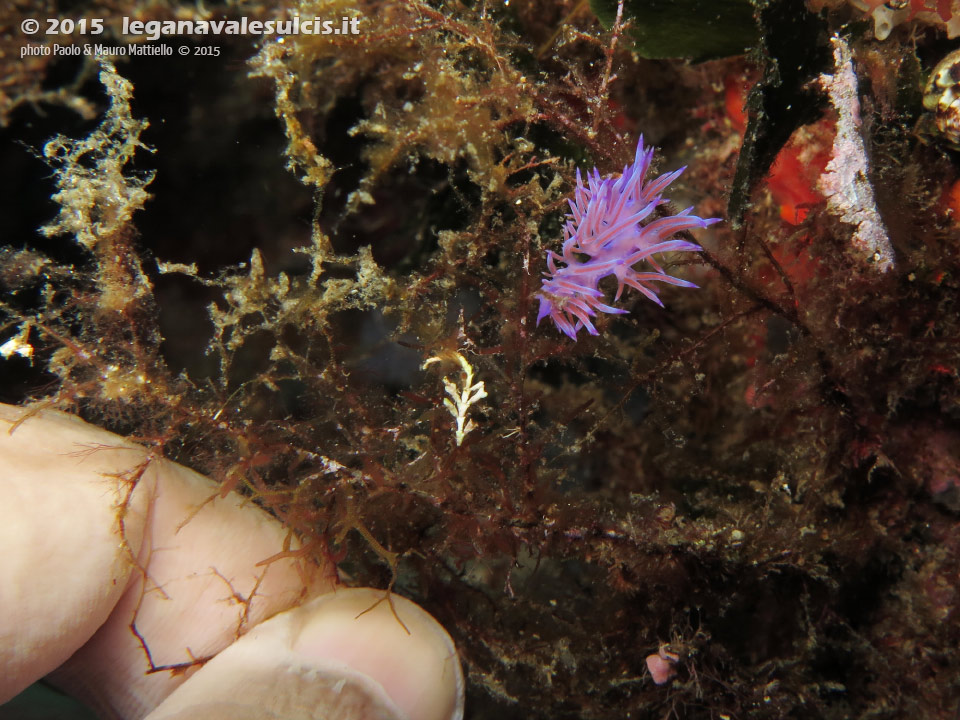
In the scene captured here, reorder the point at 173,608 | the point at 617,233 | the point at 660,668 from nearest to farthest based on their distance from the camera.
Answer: the point at 617,233, the point at 173,608, the point at 660,668

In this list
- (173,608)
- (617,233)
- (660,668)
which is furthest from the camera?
(660,668)

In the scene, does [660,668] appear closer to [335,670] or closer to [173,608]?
[335,670]

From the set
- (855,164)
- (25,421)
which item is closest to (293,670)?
(25,421)

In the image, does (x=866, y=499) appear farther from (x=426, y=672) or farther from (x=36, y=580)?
(x=36, y=580)

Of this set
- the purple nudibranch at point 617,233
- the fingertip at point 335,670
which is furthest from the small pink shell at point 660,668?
the purple nudibranch at point 617,233

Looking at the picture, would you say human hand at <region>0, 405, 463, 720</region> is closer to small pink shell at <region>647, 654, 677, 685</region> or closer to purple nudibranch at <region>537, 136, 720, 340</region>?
small pink shell at <region>647, 654, 677, 685</region>

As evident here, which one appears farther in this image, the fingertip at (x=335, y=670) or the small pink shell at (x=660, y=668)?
the small pink shell at (x=660, y=668)

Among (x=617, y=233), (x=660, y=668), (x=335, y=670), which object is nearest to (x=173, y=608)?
(x=335, y=670)

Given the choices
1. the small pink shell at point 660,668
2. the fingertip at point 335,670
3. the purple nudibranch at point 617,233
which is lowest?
the small pink shell at point 660,668

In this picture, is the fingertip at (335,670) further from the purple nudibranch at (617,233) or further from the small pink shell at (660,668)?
the purple nudibranch at (617,233)
